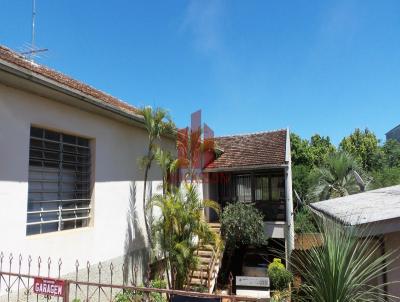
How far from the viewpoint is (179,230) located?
10484 mm

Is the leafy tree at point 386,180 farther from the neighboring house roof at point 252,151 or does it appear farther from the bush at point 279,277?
the bush at point 279,277

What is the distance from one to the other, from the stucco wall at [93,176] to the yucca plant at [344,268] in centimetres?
547

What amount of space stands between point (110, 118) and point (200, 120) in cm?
462

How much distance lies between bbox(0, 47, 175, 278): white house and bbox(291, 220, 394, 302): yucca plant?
556cm

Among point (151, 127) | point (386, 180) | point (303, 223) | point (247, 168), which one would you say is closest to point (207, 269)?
point (247, 168)

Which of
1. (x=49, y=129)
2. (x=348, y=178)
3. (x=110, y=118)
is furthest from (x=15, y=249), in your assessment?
(x=348, y=178)

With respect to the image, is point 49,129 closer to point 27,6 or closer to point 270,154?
point 27,6

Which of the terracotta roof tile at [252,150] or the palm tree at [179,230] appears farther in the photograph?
the terracotta roof tile at [252,150]

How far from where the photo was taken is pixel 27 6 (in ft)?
34.4

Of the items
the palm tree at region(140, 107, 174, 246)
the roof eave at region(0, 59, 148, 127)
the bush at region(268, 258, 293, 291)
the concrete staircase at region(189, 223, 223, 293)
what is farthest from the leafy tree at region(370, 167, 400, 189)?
the roof eave at region(0, 59, 148, 127)

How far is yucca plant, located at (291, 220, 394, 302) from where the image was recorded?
353cm

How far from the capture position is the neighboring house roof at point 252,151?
15703 millimetres

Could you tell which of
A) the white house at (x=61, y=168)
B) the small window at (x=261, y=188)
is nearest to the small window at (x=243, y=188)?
the small window at (x=261, y=188)

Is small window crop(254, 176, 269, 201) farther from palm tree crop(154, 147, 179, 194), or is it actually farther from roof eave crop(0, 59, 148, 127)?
roof eave crop(0, 59, 148, 127)
